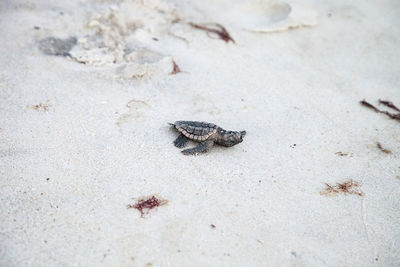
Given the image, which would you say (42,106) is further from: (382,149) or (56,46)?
(382,149)

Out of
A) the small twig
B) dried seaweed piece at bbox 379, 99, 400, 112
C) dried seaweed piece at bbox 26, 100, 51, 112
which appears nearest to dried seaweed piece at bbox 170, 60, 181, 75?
dried seaweed piece at bbox 26, 100, 51, 112

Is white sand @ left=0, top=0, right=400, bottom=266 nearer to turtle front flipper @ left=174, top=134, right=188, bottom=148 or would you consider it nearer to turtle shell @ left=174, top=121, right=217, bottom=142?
turtle front flipper @ left=174, top=134, right=188, bottom=148

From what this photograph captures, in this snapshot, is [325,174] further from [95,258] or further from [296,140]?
[95,258]

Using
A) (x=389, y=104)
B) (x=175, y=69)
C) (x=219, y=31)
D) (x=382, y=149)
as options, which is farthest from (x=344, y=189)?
(x=219, y=31)

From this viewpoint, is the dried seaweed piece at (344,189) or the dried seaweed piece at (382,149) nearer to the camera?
the dried seaweed piece at (344,189)

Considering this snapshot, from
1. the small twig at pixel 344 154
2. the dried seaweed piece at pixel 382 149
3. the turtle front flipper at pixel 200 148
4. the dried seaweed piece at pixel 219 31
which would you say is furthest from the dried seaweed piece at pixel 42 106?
the dried seaweed piece at pixel 382 149

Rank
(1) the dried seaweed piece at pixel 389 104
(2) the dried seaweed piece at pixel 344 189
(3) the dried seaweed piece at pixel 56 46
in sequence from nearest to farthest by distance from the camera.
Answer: (2) the dried seaweed piece at pixel 344 189 → (1) the dried seaweed piece at pixel 389 104 → (3) the dried seaweed piece at pixel 56 46

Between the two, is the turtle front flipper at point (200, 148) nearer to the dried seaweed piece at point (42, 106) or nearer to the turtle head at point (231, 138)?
the turtle head at point (231, 138)
